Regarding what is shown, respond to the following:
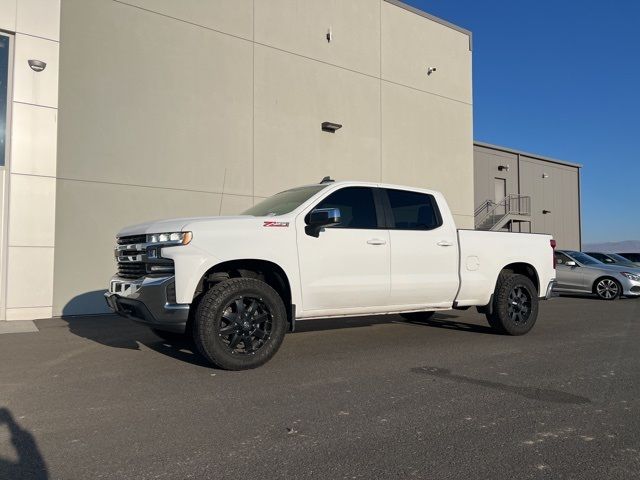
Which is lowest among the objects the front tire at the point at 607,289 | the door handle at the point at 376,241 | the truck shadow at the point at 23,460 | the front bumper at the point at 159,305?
the truck shadow at the point at 23,460

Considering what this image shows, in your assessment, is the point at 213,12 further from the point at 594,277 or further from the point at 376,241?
the point at 594,277

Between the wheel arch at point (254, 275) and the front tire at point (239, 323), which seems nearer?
the front tire at point (239, 323)

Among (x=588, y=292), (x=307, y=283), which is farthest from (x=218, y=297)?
(x=588, y=292)

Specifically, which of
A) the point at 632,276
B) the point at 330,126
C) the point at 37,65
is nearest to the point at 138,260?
the point at 37,65

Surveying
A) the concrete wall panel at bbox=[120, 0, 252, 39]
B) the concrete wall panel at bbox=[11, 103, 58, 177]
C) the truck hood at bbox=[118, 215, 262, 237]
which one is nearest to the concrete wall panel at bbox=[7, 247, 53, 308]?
the concrete wall panel at bbox=[11, 103, 58, 177]

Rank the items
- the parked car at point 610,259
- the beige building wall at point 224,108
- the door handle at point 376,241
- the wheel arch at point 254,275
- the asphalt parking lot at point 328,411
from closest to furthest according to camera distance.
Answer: the asphalt parking lot at point 328,411
the wheel arch at point 254,275
the door handle at point 376,241
the beige building wall at point 224,108
the parked car at point 610,259

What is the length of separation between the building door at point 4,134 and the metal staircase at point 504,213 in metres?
19.7

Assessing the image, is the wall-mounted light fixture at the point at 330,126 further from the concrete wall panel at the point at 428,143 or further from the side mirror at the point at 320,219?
the side mirror at the point at 320,219

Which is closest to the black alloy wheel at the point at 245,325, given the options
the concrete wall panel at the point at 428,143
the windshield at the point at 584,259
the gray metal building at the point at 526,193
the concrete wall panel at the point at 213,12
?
the concrete wall panel at the point at 213,12

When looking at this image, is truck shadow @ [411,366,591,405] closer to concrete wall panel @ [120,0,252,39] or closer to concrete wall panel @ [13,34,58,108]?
concrete wall panel @ [13,34,58,108]

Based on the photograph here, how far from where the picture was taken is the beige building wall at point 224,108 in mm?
10609

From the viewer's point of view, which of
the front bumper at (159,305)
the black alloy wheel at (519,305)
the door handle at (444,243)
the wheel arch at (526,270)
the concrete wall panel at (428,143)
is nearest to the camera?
the front bumper at (159,305)

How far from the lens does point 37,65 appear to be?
31.8ft

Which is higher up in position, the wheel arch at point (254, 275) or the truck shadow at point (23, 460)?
the wheel arch at point (254, 275)
